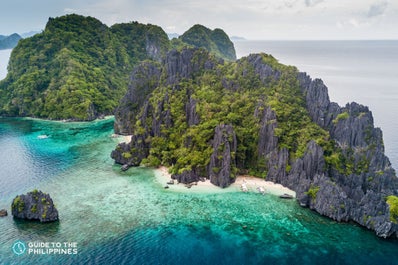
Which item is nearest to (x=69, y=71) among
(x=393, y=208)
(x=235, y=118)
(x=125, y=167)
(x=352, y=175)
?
(x=125, y=167)

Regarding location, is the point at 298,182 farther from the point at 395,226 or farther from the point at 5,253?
the point at 5,253

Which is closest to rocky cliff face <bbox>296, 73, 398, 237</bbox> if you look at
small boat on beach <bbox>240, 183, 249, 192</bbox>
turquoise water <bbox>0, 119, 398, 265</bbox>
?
turquoise water <bbox>0, 119, 398, 265</bbox>

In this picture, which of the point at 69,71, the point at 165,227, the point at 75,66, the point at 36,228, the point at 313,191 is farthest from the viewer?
the point at 75,66

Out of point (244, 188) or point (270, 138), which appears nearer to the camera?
point (244, 188)

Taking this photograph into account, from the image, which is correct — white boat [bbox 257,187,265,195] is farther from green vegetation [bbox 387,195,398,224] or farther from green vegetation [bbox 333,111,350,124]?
green vegetation [bbox 333,111,350,124]

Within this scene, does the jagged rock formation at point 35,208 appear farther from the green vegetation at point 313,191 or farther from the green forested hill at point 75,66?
the green forested hill at point 75,66

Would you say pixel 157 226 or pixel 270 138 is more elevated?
pixel 270 138

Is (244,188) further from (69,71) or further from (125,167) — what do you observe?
(69,71)
